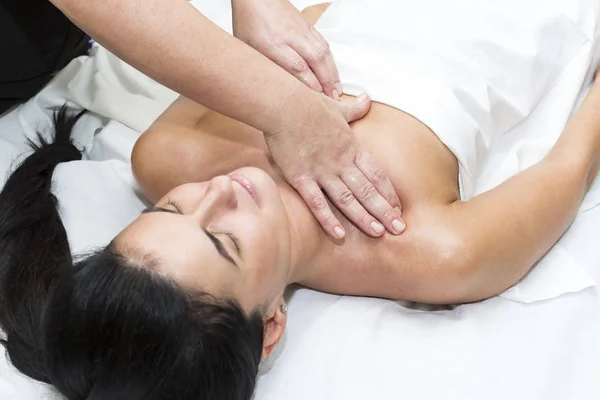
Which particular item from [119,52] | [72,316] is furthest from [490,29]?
[72,316]

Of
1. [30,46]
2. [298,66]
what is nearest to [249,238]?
[298,66]

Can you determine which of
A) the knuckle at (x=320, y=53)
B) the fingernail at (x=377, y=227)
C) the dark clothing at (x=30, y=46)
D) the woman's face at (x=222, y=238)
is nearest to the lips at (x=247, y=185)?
the woman's face at (x=222, y=238)

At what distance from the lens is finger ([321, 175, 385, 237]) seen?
3.78 feet

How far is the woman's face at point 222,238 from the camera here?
0.97m

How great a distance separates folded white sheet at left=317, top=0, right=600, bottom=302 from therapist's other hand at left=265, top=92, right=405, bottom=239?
0.16 m

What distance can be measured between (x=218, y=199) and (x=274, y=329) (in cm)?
25

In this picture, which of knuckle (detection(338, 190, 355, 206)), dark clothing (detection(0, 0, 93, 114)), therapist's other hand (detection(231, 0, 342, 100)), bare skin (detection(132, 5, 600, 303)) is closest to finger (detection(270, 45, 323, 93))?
therapist's other hand (detection(231, 0, 342, 100))

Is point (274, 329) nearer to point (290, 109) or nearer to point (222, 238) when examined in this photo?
point (222, 238)

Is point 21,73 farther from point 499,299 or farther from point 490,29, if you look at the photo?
point 499,299

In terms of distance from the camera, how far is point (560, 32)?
1.38 meters

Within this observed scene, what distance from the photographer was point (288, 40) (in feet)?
4.25

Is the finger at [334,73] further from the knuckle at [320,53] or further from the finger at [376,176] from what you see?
the finger at [376,176]

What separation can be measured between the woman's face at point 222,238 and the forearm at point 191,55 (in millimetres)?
117

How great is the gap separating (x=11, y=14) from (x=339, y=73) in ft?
2.40
